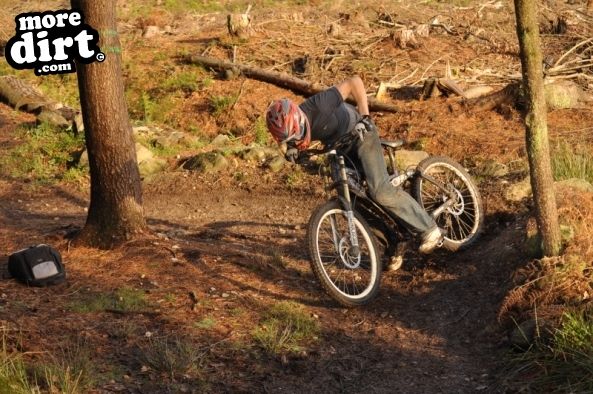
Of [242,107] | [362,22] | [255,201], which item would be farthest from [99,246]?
[362,22]

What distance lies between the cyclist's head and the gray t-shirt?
8.2 inches

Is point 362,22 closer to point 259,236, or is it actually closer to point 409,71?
point 409,71

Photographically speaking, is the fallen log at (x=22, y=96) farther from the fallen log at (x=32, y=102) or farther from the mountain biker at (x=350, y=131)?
the mountain biker at (x=350, y=131)

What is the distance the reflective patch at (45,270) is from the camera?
6523 mm

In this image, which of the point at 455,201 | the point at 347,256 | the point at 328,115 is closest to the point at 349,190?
the point at 347,256

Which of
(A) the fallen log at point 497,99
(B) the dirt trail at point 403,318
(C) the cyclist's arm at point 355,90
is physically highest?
(C) the cyclist's arm at point 355,90

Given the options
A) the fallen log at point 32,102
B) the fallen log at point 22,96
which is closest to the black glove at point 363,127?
the fallen log at point 32,102

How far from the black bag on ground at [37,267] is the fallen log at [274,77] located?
23.7 feet

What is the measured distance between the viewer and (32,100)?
47.5 ft

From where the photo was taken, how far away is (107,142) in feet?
24.5

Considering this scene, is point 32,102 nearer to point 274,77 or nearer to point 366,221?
point 274,77

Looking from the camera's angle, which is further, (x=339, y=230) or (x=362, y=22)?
(x=362, y=22)

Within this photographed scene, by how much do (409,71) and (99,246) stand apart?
27.8 ft

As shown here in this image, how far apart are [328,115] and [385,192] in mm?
866
